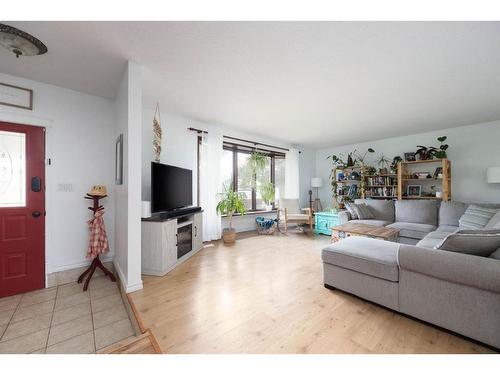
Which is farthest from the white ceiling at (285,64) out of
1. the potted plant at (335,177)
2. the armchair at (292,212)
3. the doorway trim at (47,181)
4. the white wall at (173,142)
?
the armchair at (292,212)

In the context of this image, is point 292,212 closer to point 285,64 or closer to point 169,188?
point 169,188

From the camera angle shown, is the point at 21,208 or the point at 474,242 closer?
the point at 474,242

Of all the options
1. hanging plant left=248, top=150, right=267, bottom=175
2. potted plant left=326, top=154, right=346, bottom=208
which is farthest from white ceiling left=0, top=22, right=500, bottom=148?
potted plant left=326, top=154, right=346, bottom=208

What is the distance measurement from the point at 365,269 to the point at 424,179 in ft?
12.6

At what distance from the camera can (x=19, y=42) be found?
1.65 metres

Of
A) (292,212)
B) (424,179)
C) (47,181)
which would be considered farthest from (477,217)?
(47,181)

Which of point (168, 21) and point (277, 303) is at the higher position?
point (168, 21)

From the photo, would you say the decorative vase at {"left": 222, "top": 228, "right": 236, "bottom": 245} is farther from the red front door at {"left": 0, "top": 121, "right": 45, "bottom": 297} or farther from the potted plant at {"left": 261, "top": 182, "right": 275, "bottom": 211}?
the red front door at {"left": 0, "top": 121, "right": 45, "bottom": 297}

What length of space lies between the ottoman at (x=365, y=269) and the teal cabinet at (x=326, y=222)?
249cm

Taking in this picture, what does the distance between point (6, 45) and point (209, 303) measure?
276cm

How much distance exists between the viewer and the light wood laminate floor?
1365mm

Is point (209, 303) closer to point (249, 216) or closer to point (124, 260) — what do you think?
point (124, 260)

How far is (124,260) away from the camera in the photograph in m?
2.14
